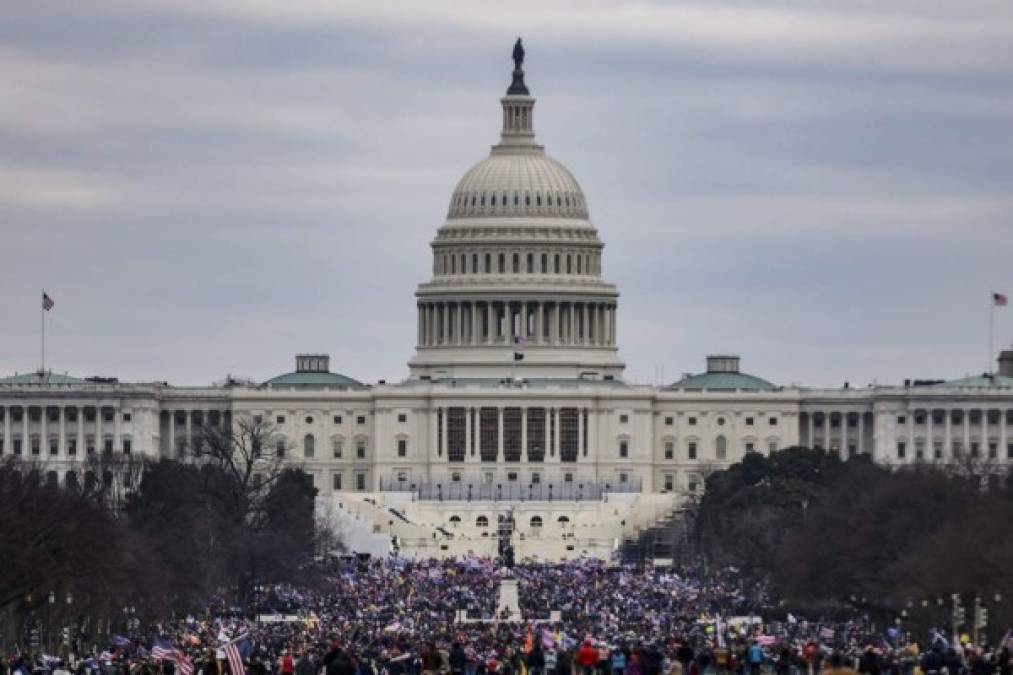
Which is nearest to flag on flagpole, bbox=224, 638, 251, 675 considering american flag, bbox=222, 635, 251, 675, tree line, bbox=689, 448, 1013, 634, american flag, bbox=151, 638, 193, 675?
american flag, bbox=222, 635, 251, 675

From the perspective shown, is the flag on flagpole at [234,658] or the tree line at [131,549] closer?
the flag on flagpole at [234,658]

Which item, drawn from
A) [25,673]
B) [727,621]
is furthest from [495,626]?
[25,673]

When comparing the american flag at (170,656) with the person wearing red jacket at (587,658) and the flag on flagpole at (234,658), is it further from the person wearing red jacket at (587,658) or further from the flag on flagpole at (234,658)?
the person wearing red jacket at (587,658)

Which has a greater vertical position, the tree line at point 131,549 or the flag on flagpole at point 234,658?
the tree line at point 131,549

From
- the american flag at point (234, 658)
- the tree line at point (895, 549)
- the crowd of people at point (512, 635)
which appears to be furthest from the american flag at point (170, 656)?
the tree line at point (895, 549)

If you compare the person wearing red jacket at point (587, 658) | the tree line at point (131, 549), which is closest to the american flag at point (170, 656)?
the person wearing red jacket at point (587, 658)

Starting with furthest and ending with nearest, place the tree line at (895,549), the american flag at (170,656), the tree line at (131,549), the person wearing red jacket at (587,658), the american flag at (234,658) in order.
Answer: the tree line at (895,549)
the tree line at (131,549)
the american flag at (170,656)
the person wearing red jacket at (587,658)
the american flag at (234,658)

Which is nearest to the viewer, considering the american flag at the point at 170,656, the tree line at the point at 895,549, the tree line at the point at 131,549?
the american flag at the point at 170,656

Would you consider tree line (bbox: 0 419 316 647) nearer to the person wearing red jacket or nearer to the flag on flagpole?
the person wearing red jacket

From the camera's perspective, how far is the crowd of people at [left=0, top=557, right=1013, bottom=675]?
97000 millimetres

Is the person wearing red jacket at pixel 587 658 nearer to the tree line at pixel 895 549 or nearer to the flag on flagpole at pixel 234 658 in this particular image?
the flag on flagpole at pixel 234 658

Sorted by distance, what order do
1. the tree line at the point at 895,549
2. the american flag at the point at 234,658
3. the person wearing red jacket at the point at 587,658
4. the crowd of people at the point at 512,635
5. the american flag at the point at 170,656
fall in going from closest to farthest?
the american flag at the point at 234,658
the person wearing red jacket at the point at 587,658
the crowd of people at the point at 512,635
the american flag at the point at 170,656
the tree line at the point at 895,549

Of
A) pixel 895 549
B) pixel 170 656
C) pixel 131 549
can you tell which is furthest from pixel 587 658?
pixel 895 549

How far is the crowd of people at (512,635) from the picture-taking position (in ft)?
318
